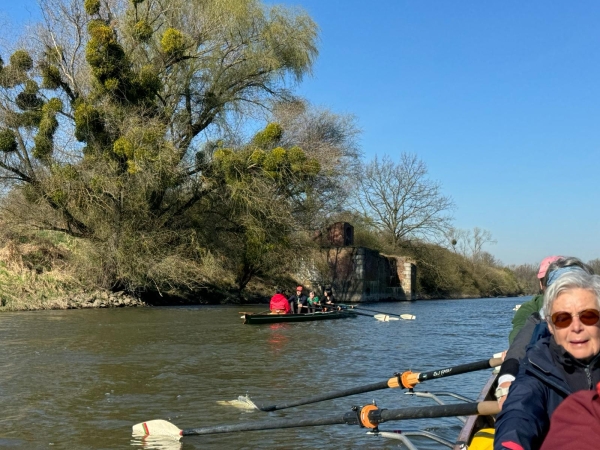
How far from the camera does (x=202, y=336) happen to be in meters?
15.2

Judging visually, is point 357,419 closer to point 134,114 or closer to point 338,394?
point 338,394

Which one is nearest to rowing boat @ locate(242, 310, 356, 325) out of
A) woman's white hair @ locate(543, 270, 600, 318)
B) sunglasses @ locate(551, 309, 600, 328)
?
woman's white hair @ locate(543, 270, 600, 318)

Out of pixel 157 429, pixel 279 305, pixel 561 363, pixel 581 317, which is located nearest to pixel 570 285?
pixel 581 317

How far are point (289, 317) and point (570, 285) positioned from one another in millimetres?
16727

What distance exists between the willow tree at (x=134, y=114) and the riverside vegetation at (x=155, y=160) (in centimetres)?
5

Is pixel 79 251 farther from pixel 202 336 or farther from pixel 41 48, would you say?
pixel 202 336

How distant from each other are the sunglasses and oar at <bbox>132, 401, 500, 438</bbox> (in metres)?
1.04

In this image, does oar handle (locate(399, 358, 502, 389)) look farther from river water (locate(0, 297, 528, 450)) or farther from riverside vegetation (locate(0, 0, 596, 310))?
riverside vegetation (locate(0, 0, 596, 310))

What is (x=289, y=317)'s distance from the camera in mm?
19141

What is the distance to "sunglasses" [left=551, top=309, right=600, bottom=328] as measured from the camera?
102 inches

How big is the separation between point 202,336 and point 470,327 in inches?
362

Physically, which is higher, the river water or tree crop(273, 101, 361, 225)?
tree crop(273, 101, 361, 225)

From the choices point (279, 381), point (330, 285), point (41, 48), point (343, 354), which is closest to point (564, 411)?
point (279, 381)

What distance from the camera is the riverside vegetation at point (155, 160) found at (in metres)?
20.8
